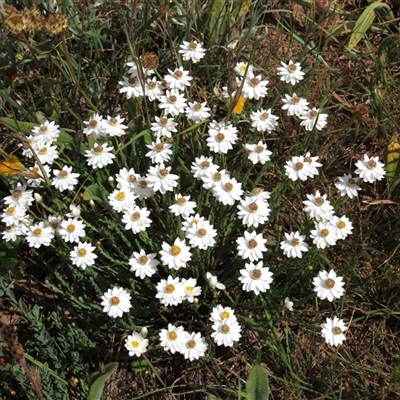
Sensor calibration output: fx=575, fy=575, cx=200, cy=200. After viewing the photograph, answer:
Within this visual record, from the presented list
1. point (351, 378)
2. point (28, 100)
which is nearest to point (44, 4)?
point (28, 100)

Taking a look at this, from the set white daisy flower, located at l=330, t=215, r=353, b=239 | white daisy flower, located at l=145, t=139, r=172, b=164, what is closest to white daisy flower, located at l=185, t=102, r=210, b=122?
white daisy flower, located at l=145, t=139, r=172, b=164

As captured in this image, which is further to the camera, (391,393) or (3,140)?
(3,140)

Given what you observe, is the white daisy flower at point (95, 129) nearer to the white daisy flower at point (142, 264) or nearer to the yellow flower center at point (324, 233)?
the white daisy flower at point (142, 264)

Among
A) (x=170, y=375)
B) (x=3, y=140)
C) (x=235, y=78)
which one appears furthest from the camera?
(x=3, y=140)

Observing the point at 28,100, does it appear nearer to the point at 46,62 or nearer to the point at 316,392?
the point at 46,62

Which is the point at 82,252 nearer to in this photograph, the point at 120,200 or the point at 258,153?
the point at 120,200
